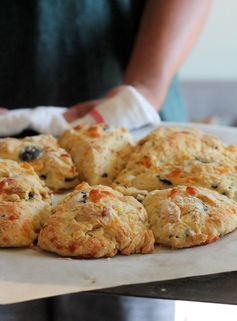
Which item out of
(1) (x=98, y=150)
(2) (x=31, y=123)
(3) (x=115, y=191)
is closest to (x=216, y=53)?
(2) (x=31, y=123)

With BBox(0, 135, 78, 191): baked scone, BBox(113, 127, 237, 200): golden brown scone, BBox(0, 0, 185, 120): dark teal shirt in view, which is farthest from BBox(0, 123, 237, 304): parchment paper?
BBox(0, 0, 185, 120): dark teal shirt

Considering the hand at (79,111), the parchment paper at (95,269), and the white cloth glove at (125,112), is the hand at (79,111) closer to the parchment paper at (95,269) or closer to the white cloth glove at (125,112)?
the white cloth glove at (125,112)

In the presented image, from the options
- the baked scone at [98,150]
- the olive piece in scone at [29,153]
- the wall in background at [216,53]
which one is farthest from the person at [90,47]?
the wall in background at [216,53]

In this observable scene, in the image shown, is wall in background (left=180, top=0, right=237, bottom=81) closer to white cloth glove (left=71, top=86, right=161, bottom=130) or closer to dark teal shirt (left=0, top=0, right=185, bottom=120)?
dark teal shirt (left=0, top=0, right=185, bottom=120)

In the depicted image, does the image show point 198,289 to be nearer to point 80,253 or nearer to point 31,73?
point 80,253

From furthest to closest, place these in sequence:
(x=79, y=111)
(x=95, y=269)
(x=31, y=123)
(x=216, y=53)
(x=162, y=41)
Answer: (x=216, y=53)
(x=162, y=41)
(x=79, y=111)
(x=31, y=123)
(x=95, y=269)

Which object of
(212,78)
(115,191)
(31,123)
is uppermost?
(115,191)

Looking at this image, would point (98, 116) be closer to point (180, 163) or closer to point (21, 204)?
point (180, 163)

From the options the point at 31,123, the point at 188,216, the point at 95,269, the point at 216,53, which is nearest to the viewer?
the point at 95,269
